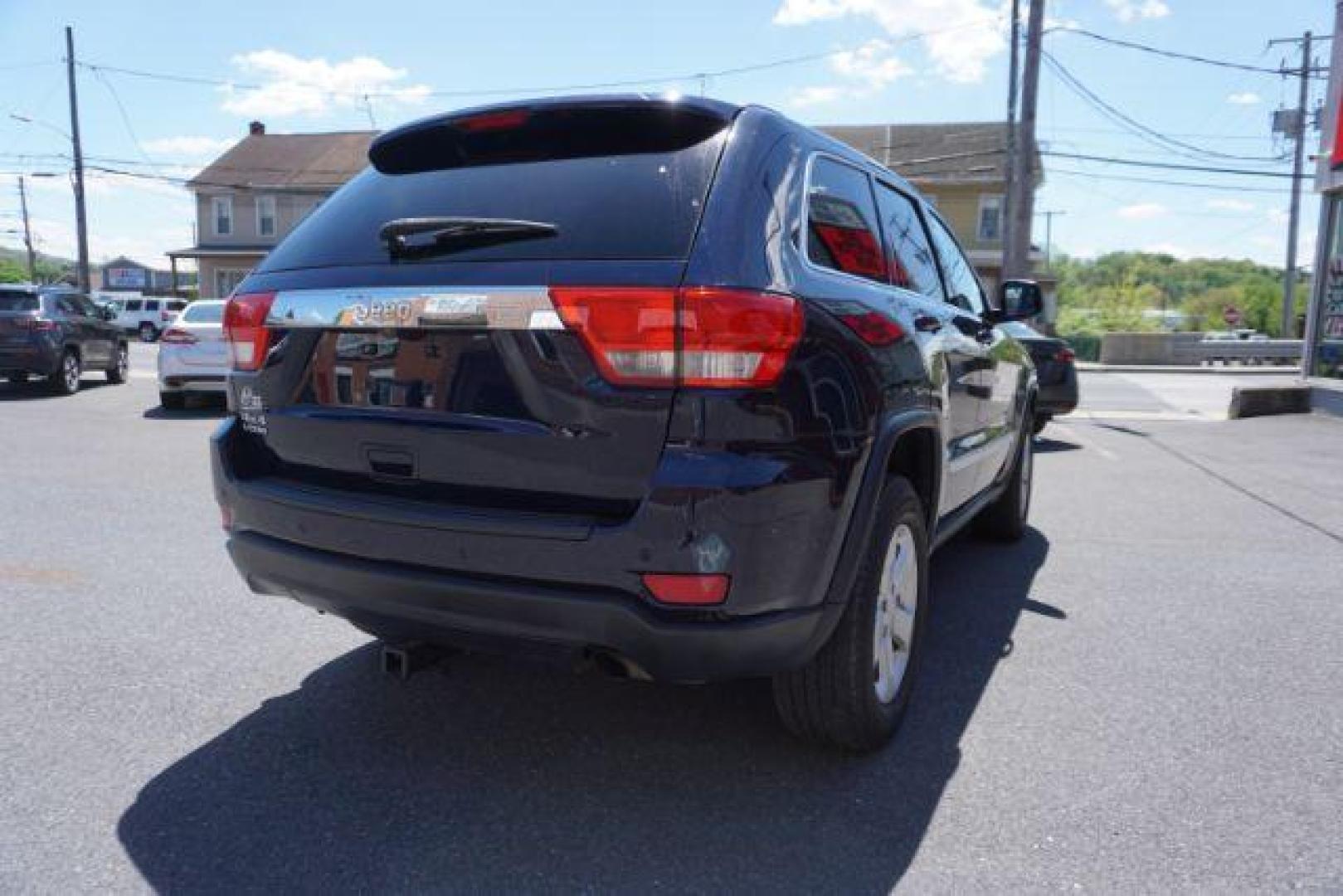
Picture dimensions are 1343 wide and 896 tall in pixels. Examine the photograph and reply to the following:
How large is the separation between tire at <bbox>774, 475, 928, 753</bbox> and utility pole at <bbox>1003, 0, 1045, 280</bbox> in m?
16.2

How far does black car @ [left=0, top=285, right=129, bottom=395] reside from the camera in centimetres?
1380

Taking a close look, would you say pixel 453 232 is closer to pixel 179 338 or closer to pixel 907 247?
pixel 907 247

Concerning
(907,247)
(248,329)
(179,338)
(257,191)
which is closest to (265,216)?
A: (257,191)

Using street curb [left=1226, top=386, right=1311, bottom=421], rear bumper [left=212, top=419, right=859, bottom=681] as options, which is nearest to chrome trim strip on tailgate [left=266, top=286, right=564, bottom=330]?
rear bumper [left=212, top=419, right=859, bottom=681]

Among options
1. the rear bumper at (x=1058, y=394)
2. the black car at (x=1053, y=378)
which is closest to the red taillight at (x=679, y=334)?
the black car at (x=1053, y=378)

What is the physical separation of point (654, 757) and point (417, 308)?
1488 millimetres

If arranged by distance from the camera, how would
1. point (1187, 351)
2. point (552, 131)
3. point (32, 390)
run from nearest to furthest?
point (552, 131) → point (32, 390) → point (1187, 351)

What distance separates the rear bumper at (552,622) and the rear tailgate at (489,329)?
21 cm

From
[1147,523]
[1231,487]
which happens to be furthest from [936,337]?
[1231,487]

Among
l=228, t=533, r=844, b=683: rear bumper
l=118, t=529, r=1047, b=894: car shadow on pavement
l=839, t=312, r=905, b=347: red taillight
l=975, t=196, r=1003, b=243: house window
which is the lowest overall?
l=118, t=529, r=1047, b=894: car shadow on pavement

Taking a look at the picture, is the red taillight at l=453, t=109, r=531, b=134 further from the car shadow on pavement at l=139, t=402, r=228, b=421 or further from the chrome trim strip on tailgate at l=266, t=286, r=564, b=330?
the car shadow on pavement at l=139, t=402, r=228, b=421

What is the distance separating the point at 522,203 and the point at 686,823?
1683 mm

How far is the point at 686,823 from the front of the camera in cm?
261

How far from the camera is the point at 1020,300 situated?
4.96 m
